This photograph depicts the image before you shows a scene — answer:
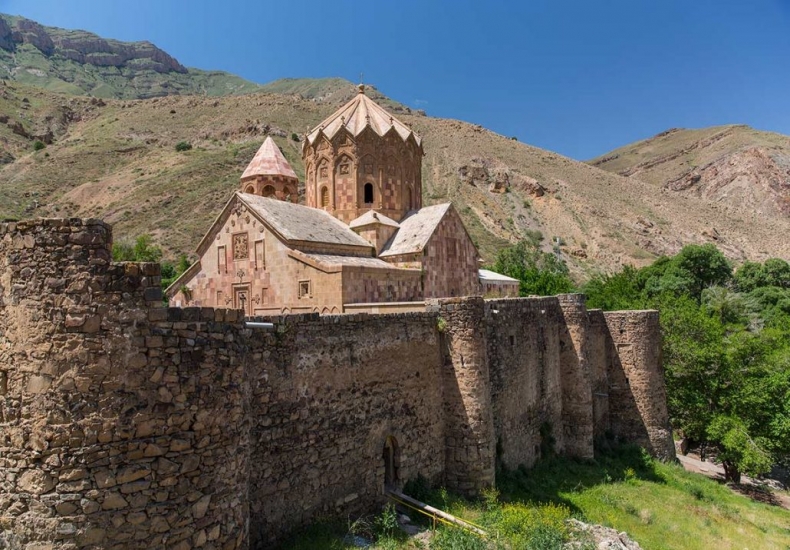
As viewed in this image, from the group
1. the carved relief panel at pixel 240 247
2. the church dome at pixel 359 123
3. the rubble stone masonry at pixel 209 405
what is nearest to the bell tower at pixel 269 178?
the church dome at pixel 359 123

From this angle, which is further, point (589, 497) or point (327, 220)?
point (327, 220)

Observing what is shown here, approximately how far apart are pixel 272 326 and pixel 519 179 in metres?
61.1

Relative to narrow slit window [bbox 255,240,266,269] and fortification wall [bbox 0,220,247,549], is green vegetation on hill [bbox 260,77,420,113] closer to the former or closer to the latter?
narrow slit window [bbox 255,240,266,269]

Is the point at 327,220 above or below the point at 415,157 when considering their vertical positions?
below

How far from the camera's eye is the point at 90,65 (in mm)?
134625

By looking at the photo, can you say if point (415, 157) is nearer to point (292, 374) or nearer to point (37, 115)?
point (292, 374)

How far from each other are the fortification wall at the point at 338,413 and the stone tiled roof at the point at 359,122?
11004mm

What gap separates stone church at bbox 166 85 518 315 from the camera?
532 inches

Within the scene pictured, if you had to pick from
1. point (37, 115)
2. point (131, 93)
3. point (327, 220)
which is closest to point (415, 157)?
point (327, 220)

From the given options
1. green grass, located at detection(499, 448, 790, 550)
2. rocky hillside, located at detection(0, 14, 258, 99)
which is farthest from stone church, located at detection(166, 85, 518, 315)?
rocky hillside, located at detection(0, 14, 258, 99)

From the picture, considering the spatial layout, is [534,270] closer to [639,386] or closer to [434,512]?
[639,386]

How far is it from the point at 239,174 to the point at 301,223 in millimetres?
37553

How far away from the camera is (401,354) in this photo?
8.73 metres

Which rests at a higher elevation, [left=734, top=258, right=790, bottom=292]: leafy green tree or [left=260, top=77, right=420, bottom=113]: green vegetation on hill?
[left=260, top=77, right=420, bottom=113]: green vegetation on hill
